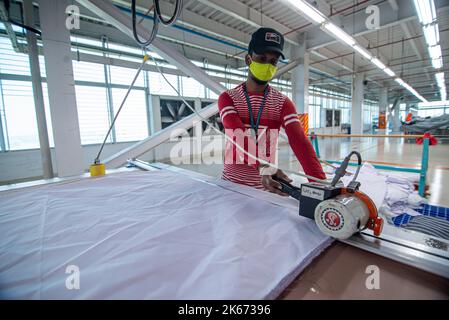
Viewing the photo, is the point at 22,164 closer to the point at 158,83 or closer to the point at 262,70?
the point at 158,83

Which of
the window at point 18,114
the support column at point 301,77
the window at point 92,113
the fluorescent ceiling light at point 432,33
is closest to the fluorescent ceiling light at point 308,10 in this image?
the fluorescent ceiling light at point 432,33

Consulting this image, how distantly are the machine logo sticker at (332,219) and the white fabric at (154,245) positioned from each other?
1.8 inches

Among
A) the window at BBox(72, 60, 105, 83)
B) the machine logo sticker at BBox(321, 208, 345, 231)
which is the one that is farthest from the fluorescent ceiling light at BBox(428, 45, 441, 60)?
the window at BBox(72, 60, 105, 83)

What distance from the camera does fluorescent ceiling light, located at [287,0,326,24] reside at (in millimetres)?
3068

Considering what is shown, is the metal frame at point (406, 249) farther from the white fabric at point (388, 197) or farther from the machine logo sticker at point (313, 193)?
the white fabric at point (388, 197)

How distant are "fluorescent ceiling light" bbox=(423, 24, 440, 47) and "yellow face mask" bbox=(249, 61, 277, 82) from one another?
180 inches

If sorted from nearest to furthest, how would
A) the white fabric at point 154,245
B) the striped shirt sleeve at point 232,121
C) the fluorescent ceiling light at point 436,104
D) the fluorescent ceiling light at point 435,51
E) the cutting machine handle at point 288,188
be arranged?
the white fabric at point 154,245 < the cutting machine handle at point 288,188 < the striped shirt sleeve at point 232,121 < the fluorescent ceiling light at point 435,51 < the fluorescent ceiling light at point 436,104

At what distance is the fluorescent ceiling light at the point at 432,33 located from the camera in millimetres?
3825

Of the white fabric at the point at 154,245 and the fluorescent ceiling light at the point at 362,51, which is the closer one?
the white fabric at the point at 154,245

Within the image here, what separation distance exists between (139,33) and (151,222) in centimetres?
175

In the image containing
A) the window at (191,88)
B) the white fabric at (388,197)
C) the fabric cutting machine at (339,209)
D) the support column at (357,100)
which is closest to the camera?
the fabric cutting machine at (339,209)
